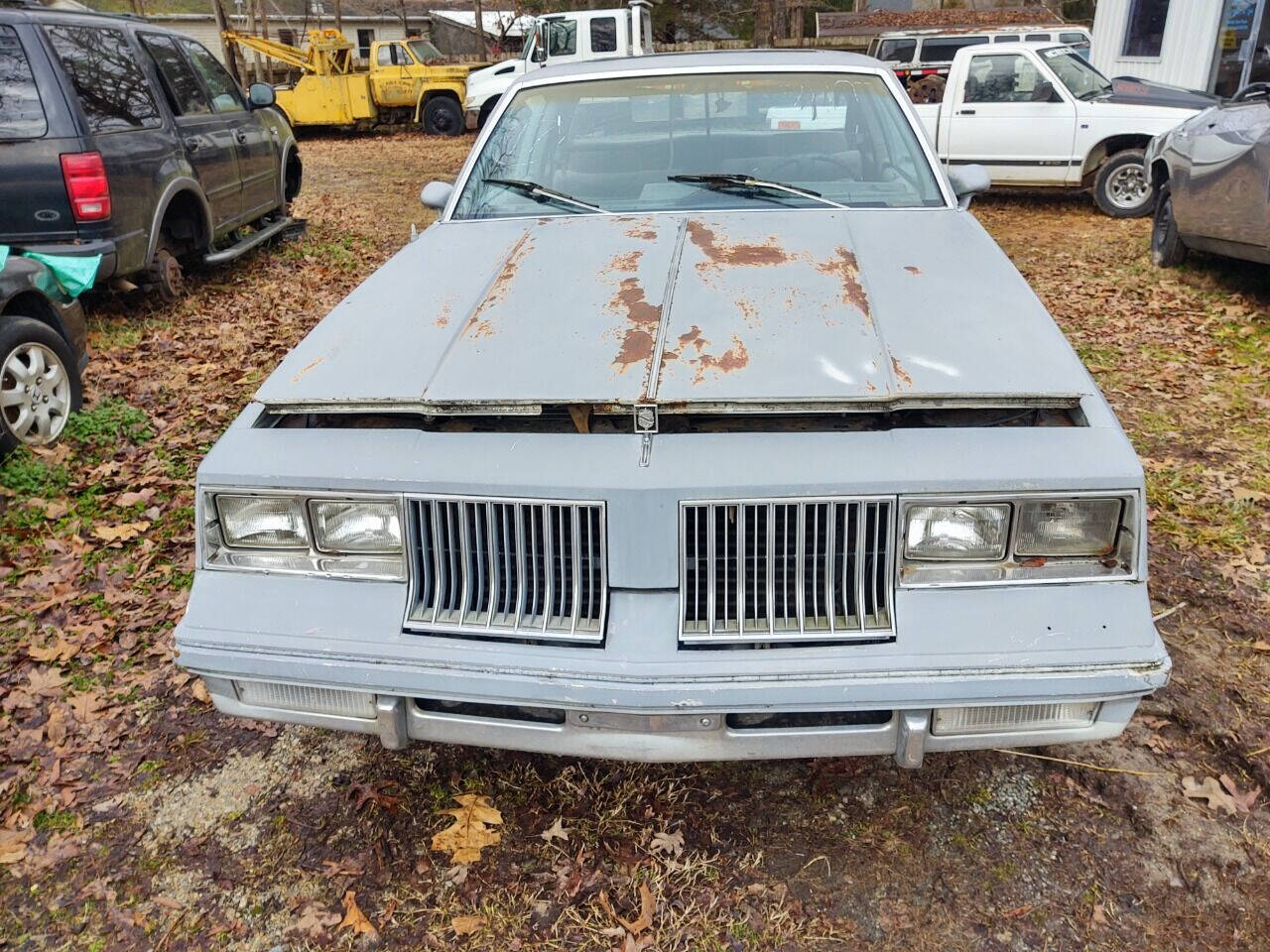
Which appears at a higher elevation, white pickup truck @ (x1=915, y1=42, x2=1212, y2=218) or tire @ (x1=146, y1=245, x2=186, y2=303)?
white pickup truck @ (x1=915, y1=42, x2=1212, y2=218)

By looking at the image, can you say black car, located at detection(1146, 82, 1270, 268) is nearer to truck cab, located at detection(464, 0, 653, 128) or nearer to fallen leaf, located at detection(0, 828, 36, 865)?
fallen leaf, located at detection(0, 828, 36, 865)

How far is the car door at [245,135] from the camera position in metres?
8.07

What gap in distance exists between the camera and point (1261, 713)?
9.70ft

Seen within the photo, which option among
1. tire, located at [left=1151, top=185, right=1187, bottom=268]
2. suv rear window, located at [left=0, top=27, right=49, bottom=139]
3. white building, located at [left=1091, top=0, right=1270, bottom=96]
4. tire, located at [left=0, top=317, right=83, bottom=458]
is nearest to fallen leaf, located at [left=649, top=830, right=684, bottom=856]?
tire, located at [left=0, top=317, right=83, bottom=458]

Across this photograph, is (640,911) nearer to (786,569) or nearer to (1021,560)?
(786,569)

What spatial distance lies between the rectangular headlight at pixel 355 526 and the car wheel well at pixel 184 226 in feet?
18.9

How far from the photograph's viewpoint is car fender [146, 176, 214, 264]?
659 centimetres

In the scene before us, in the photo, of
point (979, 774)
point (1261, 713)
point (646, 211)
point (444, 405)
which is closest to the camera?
point (444, 405)

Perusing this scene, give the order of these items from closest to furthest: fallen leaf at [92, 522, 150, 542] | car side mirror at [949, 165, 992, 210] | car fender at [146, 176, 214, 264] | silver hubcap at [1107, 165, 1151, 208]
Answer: car side mirror at [949, 165, 992, 210]
fallen leaf at [92, 522, 150, 542]
car fender at [146, 176, 214, 264]
silver hubcap at [1107, 165, 1151, 208]

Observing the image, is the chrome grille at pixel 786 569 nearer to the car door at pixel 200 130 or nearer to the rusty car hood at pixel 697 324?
the rusty car hood at pixel 697 324

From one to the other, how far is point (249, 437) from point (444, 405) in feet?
1.71

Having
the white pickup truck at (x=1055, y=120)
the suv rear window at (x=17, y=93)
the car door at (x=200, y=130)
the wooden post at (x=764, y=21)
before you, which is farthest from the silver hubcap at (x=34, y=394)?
the wooden post at (x=764, y=21)

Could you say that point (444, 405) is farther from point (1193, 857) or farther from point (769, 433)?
point (1193, 857)

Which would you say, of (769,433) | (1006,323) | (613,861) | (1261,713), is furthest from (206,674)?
(1261,713)
